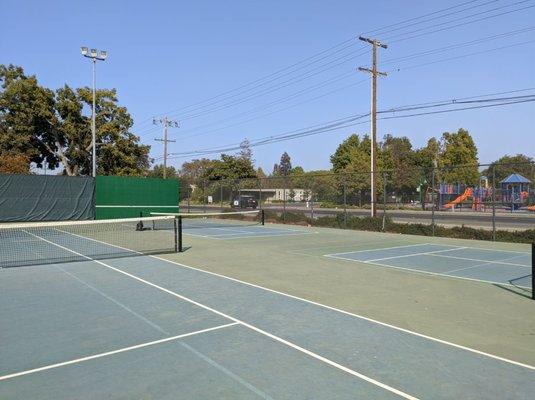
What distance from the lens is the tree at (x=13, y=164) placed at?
3669 centimetres

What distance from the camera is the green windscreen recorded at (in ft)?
90.0

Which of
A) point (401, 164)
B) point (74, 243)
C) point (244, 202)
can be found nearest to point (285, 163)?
point (401, 164)

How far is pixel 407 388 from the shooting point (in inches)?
176

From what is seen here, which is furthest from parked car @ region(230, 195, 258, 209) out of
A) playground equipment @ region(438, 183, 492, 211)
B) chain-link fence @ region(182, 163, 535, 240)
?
playground equipment @ region(438, 183, 492, 211)

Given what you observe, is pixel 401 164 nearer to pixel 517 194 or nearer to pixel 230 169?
pixel 230 169

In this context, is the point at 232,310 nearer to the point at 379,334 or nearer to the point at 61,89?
the point at 379,334

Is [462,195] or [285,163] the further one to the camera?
[285,163]

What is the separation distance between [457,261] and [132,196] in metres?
20.1

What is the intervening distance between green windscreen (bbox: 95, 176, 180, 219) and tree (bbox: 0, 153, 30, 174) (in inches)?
511

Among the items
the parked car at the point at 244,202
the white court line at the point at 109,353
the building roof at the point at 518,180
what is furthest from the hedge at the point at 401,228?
the white court line at the point at 109,353

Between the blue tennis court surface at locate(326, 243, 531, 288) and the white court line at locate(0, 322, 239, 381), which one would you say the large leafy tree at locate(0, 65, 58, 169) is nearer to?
the blue tennis court surface at locate(326, 243, 531, 288)

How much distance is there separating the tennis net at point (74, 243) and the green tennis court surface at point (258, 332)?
107cm

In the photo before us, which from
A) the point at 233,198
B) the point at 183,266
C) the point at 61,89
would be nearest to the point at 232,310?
the point at 183,266

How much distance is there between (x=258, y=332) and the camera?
6281mm
